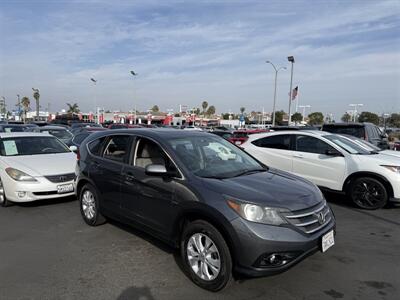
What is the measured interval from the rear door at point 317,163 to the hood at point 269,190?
340 centimetres

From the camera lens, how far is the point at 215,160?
4547 millimetres

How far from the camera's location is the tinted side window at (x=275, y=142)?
27.8ft

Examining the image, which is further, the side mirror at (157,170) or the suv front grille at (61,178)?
the suv front grille at (61,178)

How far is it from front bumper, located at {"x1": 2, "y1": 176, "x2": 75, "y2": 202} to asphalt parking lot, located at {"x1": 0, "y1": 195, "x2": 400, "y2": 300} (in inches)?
29.6

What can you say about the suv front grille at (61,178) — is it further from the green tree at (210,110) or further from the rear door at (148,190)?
the green tree at (210,110)

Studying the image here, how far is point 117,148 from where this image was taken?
5.28 m

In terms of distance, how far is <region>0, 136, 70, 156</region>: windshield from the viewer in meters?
7.64

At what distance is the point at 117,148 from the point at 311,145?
15.5 ft

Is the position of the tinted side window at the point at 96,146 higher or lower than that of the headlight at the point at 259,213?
higher

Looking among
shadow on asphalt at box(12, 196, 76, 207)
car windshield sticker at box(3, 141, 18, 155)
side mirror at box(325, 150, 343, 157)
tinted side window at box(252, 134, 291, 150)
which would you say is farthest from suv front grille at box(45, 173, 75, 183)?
side mirror at box(325, 150, 343, 157)

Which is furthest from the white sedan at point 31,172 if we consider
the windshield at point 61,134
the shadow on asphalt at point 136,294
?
the windshield at point 61,134

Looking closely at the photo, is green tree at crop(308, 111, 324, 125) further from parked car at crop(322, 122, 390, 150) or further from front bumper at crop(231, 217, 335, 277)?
front bumper at crop(231, 217, 335, 277)

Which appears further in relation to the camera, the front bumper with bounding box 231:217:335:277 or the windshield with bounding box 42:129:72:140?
the windshield with bounding box 42:129:72:140

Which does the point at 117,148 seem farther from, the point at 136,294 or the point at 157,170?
the point at 136,294
